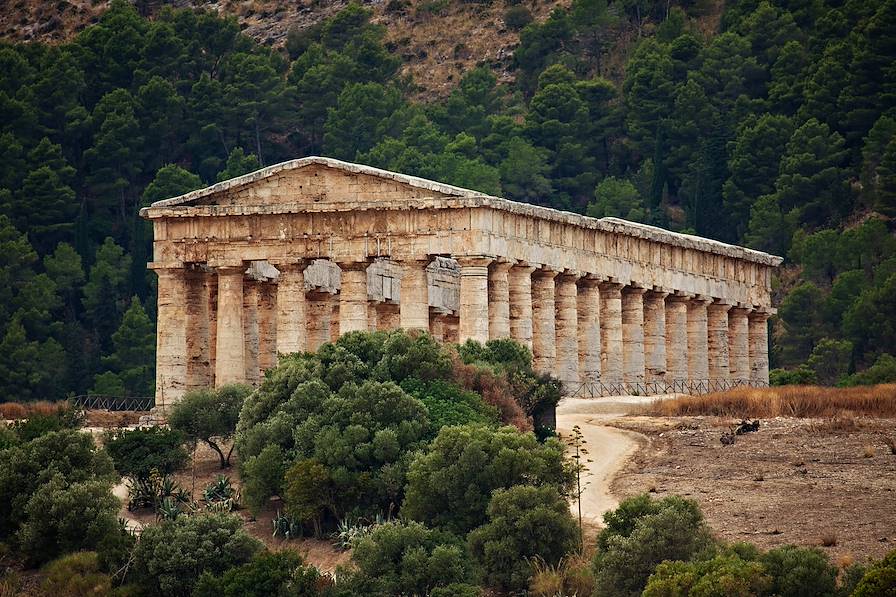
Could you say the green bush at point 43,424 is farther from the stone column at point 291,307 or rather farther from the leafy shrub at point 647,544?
the leafy shrub at point 647,544

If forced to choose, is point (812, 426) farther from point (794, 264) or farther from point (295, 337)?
point (794, 264)

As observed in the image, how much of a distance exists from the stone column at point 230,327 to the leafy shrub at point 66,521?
814 inches

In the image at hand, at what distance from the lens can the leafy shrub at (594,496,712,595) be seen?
161 feet

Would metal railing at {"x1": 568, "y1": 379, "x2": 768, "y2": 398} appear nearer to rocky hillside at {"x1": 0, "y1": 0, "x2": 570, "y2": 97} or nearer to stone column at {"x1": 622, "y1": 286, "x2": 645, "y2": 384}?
stone column at {"x1": 622, "y1": 286, "x2": 645, "y2": 384}

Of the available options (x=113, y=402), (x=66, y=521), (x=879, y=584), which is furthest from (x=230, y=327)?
(x=879, y=584)

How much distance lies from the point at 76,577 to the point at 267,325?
1174 inches

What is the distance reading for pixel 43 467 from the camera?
58.7 m

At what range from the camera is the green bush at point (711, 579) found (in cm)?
4550

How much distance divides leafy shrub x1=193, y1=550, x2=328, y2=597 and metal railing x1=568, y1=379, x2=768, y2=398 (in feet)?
95.5

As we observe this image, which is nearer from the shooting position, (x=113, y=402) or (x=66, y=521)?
(x=66, y=521)

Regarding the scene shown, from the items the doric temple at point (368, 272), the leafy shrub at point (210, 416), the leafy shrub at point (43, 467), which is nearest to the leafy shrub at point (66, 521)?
the leafy shrub at point (43, 467)

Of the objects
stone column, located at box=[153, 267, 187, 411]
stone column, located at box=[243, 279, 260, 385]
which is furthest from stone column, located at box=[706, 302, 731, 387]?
stone column, located at box=[153, 267, 187, 411]

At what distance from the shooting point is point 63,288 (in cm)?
11638

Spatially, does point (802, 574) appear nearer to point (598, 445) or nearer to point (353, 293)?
point (598, 445)
